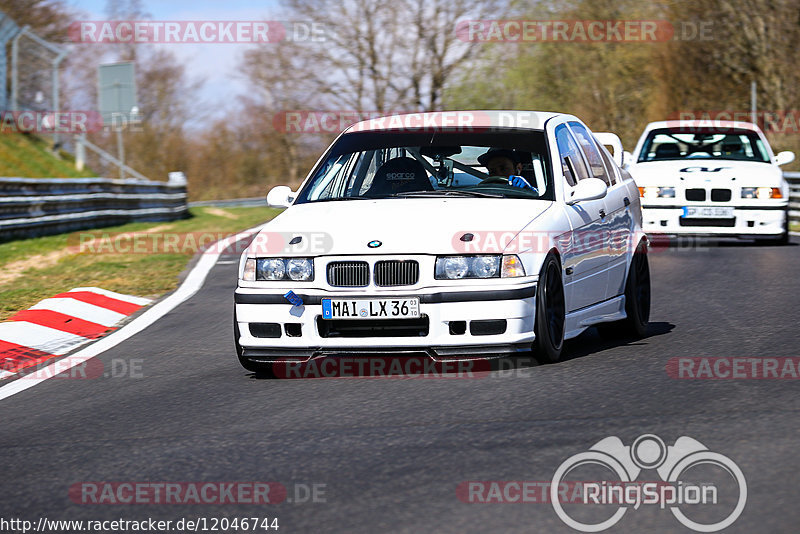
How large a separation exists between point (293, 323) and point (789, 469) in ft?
10.3

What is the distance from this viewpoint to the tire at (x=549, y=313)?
23.2 feet

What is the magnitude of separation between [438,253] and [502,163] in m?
1.39

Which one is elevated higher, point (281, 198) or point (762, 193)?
point (281, 198)

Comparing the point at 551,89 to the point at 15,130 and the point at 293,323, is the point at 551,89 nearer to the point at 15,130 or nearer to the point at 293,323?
the point at 15,130

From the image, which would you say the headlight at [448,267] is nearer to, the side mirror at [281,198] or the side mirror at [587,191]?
the side mirror at [587,191]

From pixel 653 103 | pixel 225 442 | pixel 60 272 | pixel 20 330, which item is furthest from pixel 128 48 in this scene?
pixel 225 442

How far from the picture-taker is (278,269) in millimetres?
7207

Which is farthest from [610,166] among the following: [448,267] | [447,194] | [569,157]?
[448,267]

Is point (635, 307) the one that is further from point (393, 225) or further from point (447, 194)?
point (393, 225)

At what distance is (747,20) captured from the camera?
1578 inches

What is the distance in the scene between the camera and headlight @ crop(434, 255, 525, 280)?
6953 millimetres

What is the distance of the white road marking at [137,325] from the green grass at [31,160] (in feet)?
73.8

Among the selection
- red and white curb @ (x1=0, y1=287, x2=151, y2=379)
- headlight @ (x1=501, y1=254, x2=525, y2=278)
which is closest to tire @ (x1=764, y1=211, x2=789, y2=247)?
red and white curb @ (x1=0, y1=287, x2=151, y2=379)

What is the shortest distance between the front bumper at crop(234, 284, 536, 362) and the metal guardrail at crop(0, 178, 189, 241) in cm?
1199
